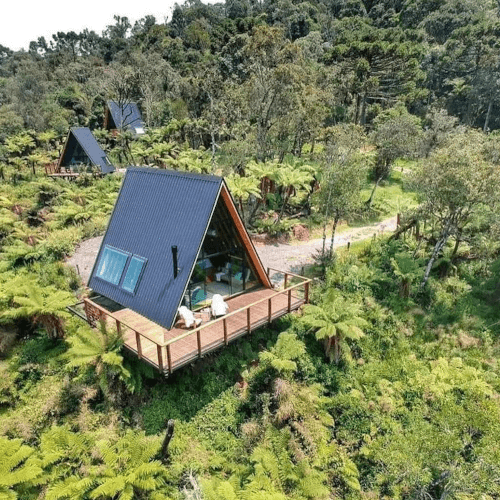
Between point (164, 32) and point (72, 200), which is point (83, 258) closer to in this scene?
point (72, 200)

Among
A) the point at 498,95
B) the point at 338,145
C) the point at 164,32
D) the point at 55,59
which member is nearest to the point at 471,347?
the point at 338,145

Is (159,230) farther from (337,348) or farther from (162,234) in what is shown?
(337,348)

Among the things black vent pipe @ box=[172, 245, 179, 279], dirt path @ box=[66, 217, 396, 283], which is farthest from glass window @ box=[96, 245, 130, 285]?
dirt path @ box=[66, 217, 396, 283]

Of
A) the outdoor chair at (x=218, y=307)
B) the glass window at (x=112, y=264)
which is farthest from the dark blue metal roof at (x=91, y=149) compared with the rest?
the outdoor chair at (x=218, y=307)

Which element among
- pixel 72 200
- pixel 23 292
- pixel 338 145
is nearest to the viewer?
pixel 23 292

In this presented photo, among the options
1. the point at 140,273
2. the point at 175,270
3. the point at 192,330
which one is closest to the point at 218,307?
the point at 192,330
